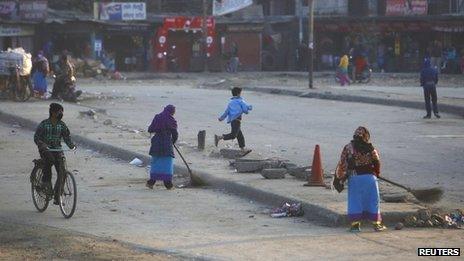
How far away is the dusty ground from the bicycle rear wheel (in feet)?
4.83

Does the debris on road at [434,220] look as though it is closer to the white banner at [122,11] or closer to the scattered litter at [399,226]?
the scattered litter at [399,226]

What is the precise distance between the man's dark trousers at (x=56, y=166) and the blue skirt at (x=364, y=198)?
3.93 m

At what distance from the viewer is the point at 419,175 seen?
1834cm

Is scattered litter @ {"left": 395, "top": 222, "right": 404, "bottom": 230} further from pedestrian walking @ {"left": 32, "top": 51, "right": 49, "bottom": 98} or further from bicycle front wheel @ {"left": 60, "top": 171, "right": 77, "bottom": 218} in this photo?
pedestrian walking @ {"left": 32, "top": 51, "right": 49, "bottom": 98}

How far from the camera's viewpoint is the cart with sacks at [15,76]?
120 ft

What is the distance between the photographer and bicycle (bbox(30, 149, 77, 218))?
14102mm

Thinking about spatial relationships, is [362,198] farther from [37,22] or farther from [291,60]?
[291,60]

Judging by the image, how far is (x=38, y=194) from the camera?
48.6 feet

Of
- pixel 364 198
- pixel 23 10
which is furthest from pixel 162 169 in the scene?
pixel 23 10

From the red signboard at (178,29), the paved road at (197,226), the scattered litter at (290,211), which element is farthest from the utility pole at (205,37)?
the scattered litter at (290,211)

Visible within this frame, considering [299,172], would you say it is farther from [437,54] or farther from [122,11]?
[122,11]

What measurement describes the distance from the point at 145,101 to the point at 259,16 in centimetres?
3489

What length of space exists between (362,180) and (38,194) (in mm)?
4614


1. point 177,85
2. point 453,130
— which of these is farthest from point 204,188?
point 177,85
